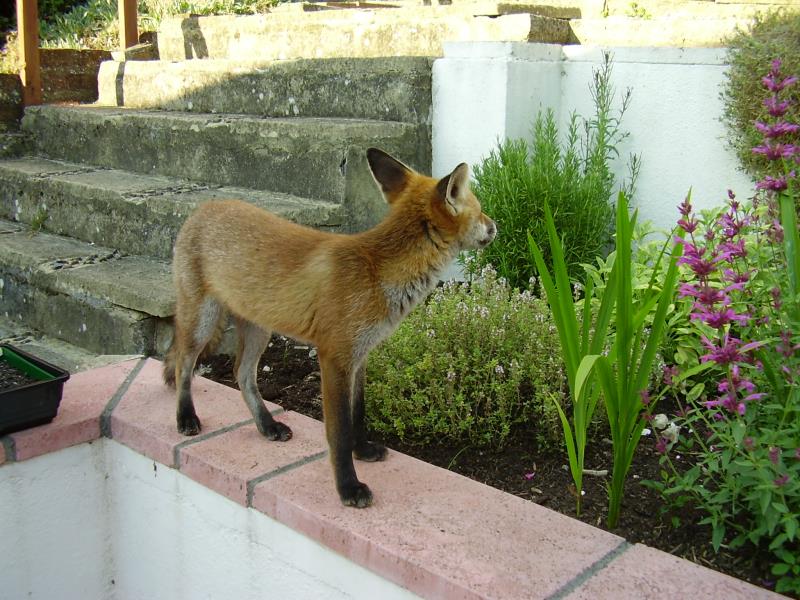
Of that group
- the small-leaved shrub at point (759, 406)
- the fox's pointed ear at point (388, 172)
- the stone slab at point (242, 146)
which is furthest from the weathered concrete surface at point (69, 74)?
the small-leaved shrub at point (759, 406)

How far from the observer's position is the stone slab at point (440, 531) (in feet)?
6.91

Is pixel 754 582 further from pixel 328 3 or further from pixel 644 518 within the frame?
pixel 328 3

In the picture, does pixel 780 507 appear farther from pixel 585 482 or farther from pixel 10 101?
pixel 10 101

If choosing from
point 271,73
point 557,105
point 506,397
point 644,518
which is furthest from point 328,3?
point 644,518

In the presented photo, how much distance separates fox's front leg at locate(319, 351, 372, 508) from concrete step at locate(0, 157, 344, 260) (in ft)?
6.82

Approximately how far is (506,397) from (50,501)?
190 centimetres

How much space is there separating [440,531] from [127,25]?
22.7ft

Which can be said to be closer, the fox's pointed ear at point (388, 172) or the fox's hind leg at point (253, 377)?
the fox's pointed ear at point (388, 172)

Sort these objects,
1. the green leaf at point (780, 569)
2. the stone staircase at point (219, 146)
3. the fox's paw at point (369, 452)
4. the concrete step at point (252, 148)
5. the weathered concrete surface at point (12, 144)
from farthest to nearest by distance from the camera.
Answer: the weathered concrete surface at point (12, 144) < the concrete step at point (252, 148) < the stone staircase at point (219, 146) < the fox's paw at point (369, 452) < the green leaf at point (780, 569)

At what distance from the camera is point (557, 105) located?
5.02m

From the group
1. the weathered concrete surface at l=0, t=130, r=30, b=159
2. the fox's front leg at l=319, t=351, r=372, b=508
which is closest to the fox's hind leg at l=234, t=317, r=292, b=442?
the fox's front leg at l=319, t=351, r=372, b=508

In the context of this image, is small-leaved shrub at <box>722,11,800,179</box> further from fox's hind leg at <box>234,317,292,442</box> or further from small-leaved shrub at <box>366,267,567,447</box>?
fox's hind leg at <box>234,317,292,442</box>

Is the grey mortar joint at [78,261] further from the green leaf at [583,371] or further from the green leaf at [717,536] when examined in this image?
the green leaf at [717,536]

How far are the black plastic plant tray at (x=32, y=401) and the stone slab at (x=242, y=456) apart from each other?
0.60m
